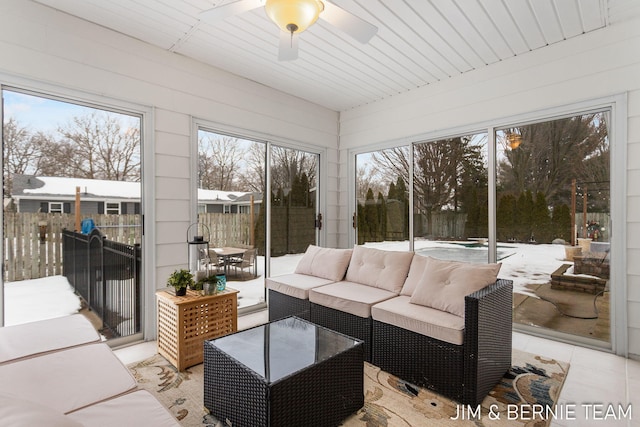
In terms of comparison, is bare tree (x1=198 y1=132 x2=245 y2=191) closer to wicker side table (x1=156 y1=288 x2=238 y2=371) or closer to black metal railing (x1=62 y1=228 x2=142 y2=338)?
black metal railing (x1=62 y1=228 x2=142 y2=338)

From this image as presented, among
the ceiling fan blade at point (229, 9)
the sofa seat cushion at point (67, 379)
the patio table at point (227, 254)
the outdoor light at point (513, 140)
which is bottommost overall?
the sofa seat cushion at point (67, 379)

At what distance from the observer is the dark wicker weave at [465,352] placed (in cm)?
207

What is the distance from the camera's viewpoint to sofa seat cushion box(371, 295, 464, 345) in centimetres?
214

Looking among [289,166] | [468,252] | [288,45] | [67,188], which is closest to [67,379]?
[67,188]

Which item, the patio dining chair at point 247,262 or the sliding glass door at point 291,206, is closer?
the patio dining chair at point 247,262

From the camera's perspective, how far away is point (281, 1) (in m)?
1.85

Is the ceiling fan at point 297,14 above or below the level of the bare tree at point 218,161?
above

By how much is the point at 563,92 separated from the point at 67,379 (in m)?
4.23

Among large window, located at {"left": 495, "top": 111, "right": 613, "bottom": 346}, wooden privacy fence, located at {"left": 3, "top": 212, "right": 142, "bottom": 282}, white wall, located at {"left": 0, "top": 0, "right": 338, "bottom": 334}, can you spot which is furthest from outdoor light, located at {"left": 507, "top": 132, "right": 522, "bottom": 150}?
wooden privacy fence, located at {"left": 3, "top": 212, "right": 142, "bottom": 282}

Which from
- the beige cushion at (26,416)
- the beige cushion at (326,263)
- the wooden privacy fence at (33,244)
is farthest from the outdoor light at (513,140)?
the wooden privacy fence at (33,244)

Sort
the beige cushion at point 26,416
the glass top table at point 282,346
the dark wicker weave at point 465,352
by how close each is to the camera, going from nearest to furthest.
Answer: the beige cushion at point 26,416 < the glass top table at point 282,346 < the dark wicker weave at point 465,352

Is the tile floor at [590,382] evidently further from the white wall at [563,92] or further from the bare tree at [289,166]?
the bare tree at [289,166]

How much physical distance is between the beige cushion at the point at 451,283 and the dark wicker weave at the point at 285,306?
108cm

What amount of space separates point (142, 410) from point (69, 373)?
1.71ft
